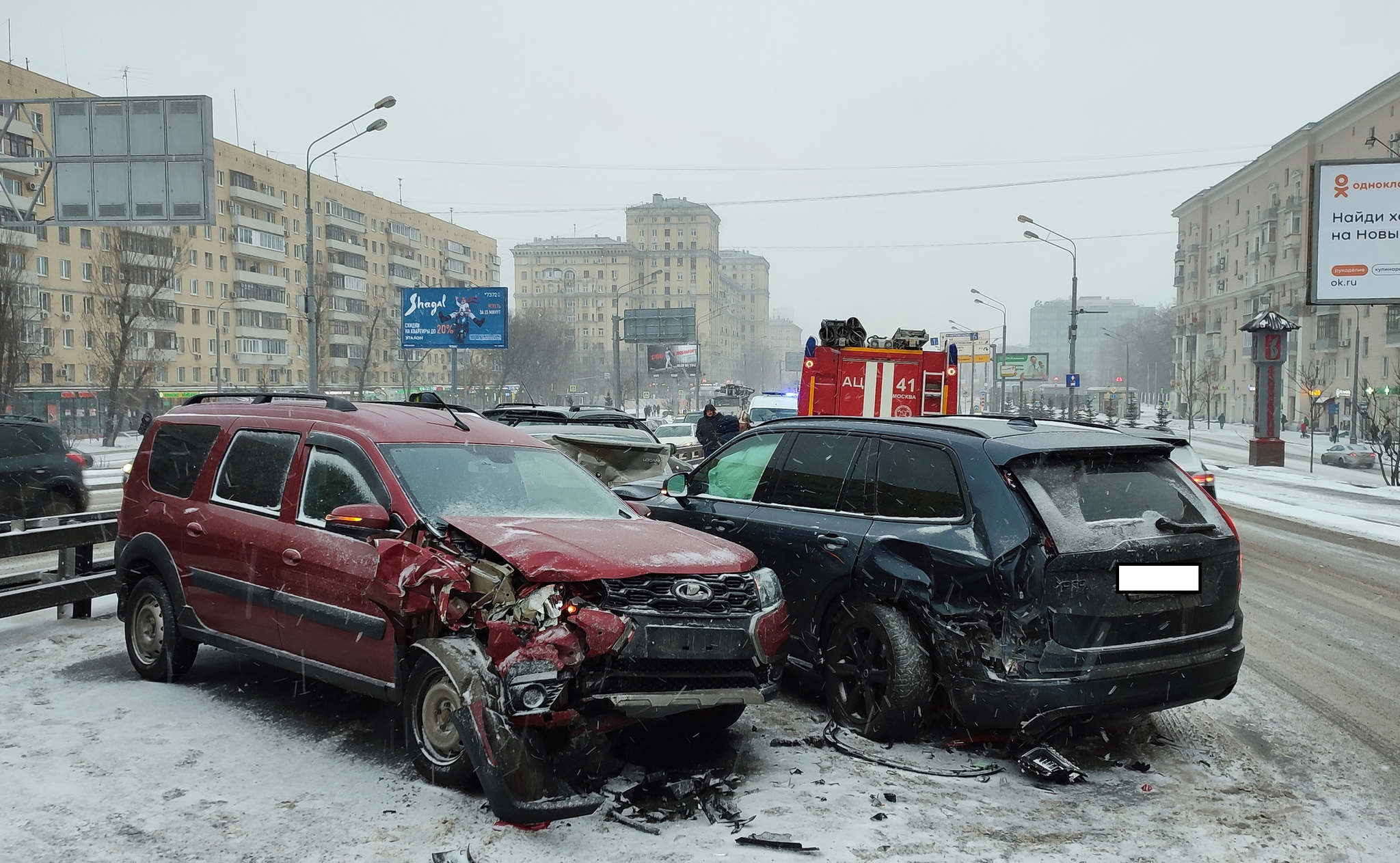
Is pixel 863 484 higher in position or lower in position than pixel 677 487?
higher

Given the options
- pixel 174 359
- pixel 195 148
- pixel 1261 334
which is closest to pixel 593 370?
pixel 174 359

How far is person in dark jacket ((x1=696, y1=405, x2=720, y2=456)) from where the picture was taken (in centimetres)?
1938

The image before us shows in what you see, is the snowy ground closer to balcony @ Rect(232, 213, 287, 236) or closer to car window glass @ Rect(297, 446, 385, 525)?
car window glass @ Rect(297, 446, 385, 525)

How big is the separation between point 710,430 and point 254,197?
6526 centimetres

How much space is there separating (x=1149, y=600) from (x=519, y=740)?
290 cm

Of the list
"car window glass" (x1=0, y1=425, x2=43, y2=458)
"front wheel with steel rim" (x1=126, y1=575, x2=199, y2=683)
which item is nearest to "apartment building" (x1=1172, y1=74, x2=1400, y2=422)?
"car window glass" (x1=0, y1=425, x2=43, y2=458)

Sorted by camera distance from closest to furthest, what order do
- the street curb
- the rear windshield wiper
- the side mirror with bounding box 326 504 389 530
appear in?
the side mirror with bounding box 326 504 389 530 < the rear windshield wiper < the street curb

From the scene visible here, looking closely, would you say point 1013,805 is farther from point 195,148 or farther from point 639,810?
point 195,148

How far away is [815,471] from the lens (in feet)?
20.1

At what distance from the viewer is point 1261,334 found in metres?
32.4

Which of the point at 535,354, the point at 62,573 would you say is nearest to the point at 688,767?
the point at 62,573

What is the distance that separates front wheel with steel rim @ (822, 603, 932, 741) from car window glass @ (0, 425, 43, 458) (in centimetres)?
1356

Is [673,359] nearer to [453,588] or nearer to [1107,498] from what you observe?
[1107,498]

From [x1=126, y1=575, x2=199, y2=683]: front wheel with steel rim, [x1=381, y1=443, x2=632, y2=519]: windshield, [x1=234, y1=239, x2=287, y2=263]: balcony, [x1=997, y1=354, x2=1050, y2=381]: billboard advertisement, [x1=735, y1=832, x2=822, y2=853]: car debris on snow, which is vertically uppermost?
[x1=234, y1=239, x2=287, y2=263]: balcony
